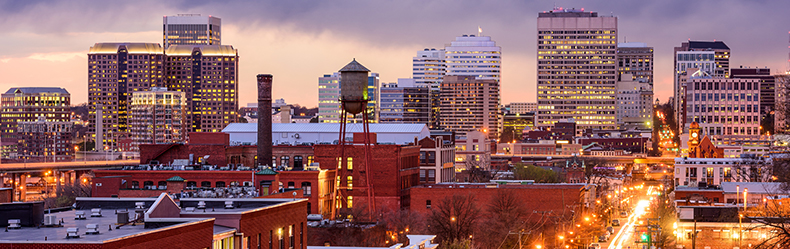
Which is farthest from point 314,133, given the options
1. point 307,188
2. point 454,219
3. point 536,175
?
point 536,175

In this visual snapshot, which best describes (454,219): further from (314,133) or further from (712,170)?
(712,170)

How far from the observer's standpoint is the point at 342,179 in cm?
10881

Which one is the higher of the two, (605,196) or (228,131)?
(228,131)

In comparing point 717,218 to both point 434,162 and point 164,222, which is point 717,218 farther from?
A: point 164,222

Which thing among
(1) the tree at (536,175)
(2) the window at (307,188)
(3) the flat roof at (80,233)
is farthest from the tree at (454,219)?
(1) the tree at (536,175)

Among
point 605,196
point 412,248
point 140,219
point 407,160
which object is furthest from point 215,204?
point 605,196

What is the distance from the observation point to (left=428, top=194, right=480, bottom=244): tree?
8862cm

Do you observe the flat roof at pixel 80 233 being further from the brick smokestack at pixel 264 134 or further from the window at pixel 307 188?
the brick smokestack at pixel 264 134

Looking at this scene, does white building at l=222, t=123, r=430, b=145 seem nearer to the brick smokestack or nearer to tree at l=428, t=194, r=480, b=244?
the brick smokestack

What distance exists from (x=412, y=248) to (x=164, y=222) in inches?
1001

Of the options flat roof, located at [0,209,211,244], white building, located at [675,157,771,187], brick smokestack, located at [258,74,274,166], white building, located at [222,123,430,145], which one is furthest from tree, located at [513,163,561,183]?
flat roof, located at [0,209,211,244]

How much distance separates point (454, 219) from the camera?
3585 inches

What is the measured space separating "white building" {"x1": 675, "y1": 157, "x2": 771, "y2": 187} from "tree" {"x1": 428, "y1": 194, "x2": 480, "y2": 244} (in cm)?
6243

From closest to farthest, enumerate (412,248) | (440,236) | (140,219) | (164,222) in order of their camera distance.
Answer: (164,222) → (140,219) → (412,248) → (440,236)
